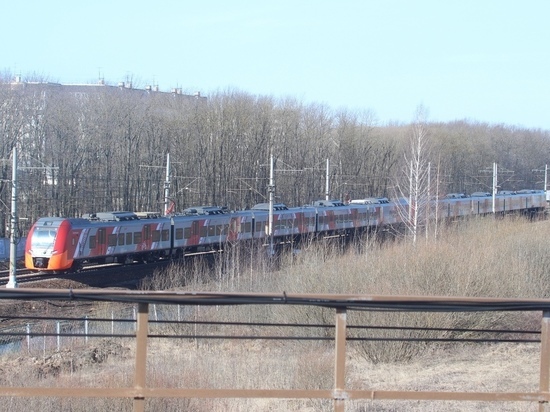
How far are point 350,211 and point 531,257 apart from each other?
21768 mm

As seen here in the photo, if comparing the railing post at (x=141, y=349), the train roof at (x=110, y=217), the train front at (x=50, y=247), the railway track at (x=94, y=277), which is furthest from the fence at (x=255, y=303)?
the train roof at (x=110, y=217)

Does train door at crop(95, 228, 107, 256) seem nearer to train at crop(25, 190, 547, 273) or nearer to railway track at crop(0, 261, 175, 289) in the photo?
train at crop(25, 190, 547, 273)

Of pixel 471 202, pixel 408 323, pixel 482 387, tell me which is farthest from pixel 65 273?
pixel 471 202

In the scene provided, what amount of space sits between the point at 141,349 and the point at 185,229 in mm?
28087

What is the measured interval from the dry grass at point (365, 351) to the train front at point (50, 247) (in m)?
8.64

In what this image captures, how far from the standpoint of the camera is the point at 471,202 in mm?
44844

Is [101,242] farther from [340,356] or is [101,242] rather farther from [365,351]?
[340,356]

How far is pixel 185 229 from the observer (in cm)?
3180

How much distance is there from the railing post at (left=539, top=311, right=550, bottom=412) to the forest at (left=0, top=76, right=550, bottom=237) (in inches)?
1069

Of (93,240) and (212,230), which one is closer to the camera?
(93,240)

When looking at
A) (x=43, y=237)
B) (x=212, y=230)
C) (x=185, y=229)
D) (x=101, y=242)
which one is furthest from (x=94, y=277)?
(x=212, y=230)

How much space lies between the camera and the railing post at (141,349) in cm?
388

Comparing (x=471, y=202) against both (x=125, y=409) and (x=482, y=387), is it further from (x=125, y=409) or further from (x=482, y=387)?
(x=125, y=409)

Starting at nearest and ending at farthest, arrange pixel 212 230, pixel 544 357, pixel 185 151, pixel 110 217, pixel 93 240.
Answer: pixel 544 357 < pixel 93 240 < pixel 110 217 < pixel 212 230 < pixel 185 151
